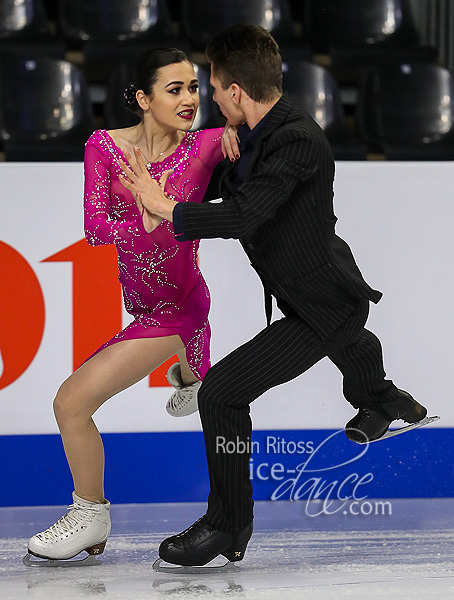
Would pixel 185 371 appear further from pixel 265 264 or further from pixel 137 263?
pixel 265 264

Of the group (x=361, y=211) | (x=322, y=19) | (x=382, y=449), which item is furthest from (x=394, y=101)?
(x=382, y=449)

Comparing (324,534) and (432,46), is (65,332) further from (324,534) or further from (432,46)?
(432,46)

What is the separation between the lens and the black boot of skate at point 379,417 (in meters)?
3.00

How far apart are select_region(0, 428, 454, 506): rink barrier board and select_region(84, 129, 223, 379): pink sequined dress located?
0.89 meters

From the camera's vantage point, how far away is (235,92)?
2.59 metres

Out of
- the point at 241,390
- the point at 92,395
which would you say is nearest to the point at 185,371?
the point at 92,395

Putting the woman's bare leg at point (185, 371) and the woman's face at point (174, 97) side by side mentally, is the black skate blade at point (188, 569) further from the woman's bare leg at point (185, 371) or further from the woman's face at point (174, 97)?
the woman's face at point (174, 97)

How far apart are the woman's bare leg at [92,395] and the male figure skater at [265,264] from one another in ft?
1.07

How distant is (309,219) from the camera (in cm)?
261

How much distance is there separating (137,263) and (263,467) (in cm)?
134

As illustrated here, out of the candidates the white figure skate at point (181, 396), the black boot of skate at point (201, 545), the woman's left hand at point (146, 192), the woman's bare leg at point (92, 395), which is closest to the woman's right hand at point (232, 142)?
the woman's left hand at point (146, 192)

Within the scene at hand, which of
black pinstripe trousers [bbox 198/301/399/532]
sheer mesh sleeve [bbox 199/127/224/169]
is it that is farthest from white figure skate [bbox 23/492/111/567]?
sheer mesh sleeve [bbox 199/127/224/169]

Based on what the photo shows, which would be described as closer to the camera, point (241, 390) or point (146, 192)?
point (146, 192)

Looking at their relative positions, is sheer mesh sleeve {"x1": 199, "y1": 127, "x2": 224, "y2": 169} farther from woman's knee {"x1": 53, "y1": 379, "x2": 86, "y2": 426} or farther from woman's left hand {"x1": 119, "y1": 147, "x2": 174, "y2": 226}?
woman's knee {"x1": 53, "y1": 379, "x2": 86, "y2": 426}
